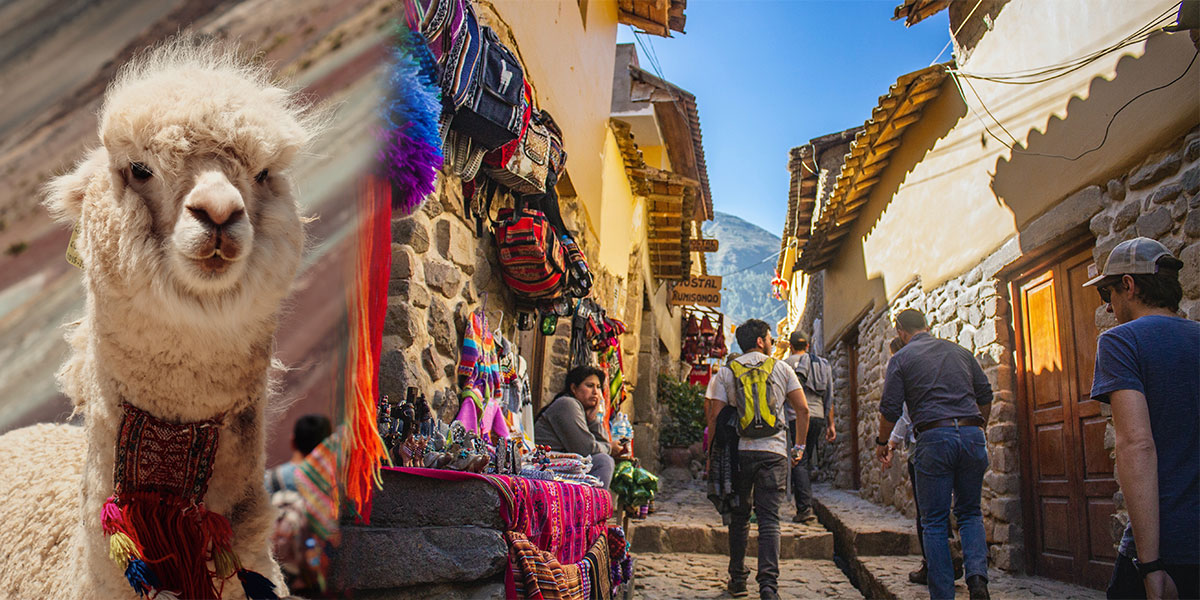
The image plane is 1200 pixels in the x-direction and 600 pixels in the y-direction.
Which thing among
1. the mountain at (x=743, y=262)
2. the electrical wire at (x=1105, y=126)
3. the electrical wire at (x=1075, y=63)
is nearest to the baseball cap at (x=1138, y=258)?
the electrical wire at (x=1105, y=126)

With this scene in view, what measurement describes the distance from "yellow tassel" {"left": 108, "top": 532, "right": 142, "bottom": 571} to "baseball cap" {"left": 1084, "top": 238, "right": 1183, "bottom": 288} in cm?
277

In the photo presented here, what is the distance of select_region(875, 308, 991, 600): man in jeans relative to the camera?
153 inches

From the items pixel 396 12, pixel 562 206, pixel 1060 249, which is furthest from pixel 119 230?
pixel 1060 249

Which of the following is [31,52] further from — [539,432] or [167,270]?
[539,432]

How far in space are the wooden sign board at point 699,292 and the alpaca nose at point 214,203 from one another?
13.0 metres

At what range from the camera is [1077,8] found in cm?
491

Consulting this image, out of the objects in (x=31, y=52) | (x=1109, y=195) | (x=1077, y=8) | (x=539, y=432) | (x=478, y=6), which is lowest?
(x=539, y=432)

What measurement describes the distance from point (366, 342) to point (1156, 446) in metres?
2.34

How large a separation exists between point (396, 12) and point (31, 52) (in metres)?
0.91

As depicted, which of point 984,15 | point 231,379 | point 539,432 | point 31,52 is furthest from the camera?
point 984,15

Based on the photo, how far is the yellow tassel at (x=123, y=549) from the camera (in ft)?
4.03

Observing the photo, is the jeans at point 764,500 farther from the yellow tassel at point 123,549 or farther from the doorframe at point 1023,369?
the yellow tassel at point 123,549

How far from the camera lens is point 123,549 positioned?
1234 millimetres

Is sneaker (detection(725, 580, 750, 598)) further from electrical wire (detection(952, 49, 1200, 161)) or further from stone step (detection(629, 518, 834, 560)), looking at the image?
electrical wire (detection(952, 49, 1200, 161))
